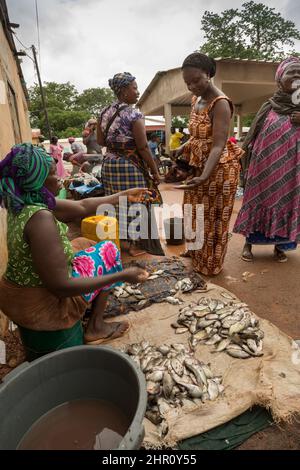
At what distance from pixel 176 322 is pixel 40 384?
1.26 metres

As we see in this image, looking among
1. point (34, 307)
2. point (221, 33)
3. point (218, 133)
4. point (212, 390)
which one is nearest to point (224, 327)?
point (212, 390)

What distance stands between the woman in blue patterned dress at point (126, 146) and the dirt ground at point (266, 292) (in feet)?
3.30

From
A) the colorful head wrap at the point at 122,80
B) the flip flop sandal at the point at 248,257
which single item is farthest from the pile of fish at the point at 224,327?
the colorful head wrap at the point at 122,80

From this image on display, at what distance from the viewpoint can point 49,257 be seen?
5.32 feet

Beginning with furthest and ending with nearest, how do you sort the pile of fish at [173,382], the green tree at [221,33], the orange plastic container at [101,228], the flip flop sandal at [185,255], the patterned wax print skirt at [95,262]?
the green tree at [221,33], the flip flop sandal at [185,255], the orange plastic container at [101,228], the patterned wax print skirt at [95,262], the pile of fish at [173,382]

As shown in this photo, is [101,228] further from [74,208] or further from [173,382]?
[173,382]

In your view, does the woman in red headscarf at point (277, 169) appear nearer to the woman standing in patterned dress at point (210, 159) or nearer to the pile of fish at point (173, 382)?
the woman standing in patterned dress at point (210, 159)

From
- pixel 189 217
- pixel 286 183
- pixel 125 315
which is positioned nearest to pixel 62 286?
pixel 125 315

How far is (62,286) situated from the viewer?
1.71m

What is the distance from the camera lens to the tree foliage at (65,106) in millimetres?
30828

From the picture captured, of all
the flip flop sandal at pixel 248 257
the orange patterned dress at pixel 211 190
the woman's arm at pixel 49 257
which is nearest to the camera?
the woman's arm at pixel 49 257

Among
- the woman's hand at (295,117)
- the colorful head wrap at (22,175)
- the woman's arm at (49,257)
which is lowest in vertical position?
the woman's arm at (49,257)

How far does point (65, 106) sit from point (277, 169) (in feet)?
124
